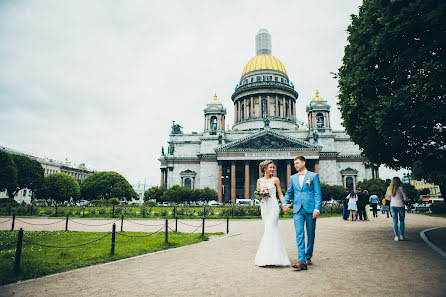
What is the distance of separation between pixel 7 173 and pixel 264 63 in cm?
5836

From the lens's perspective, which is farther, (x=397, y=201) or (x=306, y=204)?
(x=397, y=201)

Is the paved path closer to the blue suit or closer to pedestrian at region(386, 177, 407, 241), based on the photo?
the blue suit

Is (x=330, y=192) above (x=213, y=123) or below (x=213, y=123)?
below

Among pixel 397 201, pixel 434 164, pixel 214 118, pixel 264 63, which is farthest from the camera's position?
pixel 264 63

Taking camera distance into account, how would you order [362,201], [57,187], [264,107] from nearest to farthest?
[362,201] < [57,187] < [264,107]

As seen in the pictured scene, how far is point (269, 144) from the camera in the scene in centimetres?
5559

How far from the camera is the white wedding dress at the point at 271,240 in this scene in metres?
6.95

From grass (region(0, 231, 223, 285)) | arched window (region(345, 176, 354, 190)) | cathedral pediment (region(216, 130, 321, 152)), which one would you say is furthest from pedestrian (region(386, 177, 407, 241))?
arched window (region(345, 176, 354, 190))

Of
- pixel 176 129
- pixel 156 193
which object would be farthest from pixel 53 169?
pixel 156 193

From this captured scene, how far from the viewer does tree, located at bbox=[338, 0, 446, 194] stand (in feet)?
27.3

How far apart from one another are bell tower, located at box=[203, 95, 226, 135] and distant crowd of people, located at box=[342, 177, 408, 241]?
40200mm

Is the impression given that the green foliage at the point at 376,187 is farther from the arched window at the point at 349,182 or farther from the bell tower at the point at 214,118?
the bell tower at the point at 214,118

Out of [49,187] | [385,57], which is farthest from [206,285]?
[49,187]

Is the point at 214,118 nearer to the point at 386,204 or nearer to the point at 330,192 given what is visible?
the point at 330,192
